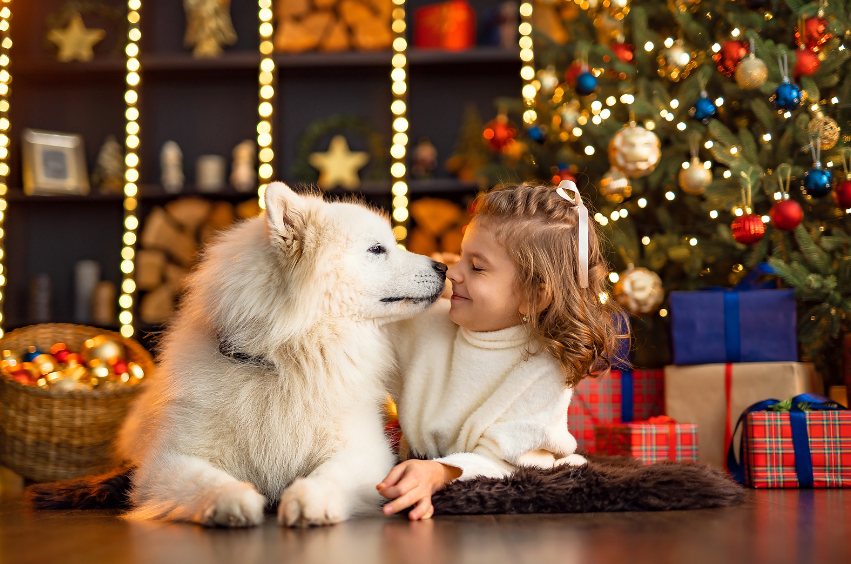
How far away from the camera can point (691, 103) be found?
2775 mm

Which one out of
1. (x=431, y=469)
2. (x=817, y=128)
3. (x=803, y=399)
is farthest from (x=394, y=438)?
(x=817, y=128)

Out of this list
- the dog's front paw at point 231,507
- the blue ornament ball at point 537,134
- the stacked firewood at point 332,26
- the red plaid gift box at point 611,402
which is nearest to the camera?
the dog's front paw at point 231,507

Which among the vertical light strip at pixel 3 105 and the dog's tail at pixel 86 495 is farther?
the vertical light strip at pixel 3 105

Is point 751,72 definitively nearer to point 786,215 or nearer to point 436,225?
point 786,215

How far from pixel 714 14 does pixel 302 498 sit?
2662mm

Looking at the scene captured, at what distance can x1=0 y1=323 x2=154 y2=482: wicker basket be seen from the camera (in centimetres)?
256

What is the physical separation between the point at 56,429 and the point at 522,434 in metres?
1.85

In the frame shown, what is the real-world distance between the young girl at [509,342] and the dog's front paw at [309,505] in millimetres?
326

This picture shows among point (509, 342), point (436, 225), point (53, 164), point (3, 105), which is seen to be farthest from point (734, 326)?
point (3, 105)

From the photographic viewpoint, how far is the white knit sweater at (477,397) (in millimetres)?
1624

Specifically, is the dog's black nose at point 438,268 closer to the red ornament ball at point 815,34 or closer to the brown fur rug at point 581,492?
the brown fur rug at point 581,492

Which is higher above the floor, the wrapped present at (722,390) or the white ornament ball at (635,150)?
the white ornament ball at (635,150)

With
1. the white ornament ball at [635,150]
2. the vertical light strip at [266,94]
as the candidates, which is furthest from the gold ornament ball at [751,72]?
the vertical light strip at [266,94]

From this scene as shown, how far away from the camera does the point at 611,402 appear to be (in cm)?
257
